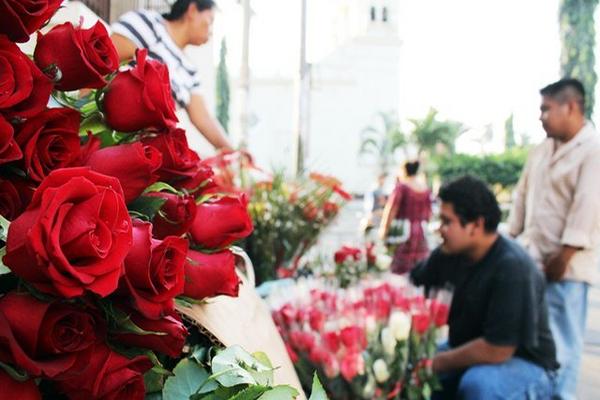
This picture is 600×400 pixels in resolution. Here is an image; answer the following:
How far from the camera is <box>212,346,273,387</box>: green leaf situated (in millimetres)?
678

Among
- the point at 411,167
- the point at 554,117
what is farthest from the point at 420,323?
the point at 411,167

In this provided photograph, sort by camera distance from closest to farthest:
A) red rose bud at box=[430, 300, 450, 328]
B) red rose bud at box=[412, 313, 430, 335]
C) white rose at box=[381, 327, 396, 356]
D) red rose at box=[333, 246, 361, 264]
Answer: white rose at box=[381, 327, 396, 356] < red rose bud at box=[412, 313, 430, 335] < red rose bud at box=[430, 300, 450, 328] < red rose at box=[333, 246, 361, 264]

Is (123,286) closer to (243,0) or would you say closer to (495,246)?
(495,246)

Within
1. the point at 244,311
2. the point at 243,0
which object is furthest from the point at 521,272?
the point at 243,0

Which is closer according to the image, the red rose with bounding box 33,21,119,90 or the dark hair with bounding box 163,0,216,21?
the red rose with bounding box 33,21,119,90

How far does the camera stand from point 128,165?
0.68m

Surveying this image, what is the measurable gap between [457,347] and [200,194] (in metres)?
2.13

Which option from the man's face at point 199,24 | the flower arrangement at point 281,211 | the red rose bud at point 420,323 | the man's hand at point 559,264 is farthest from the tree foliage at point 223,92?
the red rose bud at point 420,323

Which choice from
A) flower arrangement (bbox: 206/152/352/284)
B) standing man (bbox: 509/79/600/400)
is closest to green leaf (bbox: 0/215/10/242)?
flower arrangement (bbox: 206/152/352/284)

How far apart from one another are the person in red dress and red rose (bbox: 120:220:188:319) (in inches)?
223

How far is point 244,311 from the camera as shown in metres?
0.94

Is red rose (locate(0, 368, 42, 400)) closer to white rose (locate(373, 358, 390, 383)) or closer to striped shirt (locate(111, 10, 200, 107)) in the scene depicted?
white rose (locate(373, 358, 390, 383))

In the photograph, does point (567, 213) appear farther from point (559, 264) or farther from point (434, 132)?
point (434, 132)

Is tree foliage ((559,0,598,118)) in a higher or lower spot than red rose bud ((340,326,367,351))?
higher
